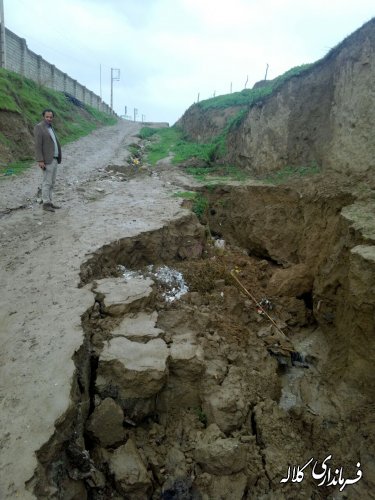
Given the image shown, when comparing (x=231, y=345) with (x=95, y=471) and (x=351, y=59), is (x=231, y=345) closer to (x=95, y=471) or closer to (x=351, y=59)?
(x=95, y=471)

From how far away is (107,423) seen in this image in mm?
3326

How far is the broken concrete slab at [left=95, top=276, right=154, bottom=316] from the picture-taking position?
4266 mm

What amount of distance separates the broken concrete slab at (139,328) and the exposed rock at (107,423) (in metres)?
0.73

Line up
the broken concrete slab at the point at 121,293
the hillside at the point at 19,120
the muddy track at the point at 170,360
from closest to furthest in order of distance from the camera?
the muddy track at the point at 170,360 → the broken concrete slab at the point at 121,293 → the hillside at the point at 19,120

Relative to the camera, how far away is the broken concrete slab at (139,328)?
396 cm

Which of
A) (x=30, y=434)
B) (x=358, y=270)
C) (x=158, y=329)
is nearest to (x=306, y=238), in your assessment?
(x=358, y=270)

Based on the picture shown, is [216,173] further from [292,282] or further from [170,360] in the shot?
[170,360]

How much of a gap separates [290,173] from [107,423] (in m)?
6.85

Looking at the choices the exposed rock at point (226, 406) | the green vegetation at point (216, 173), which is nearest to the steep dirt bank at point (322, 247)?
the green vegetation at point (216, 173)

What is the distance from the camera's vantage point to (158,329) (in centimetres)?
416

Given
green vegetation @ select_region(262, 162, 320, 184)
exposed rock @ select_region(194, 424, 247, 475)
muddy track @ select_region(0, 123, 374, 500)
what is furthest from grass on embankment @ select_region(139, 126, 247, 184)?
exposed rock @ select_region(194, 424, 247, 475)

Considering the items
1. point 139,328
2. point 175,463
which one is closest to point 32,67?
point 139,328

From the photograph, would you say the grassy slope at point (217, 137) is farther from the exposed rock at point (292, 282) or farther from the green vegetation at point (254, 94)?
the exposed rock at point (292, 282)

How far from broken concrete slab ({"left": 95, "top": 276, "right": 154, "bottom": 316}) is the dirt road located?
0.74 ft
